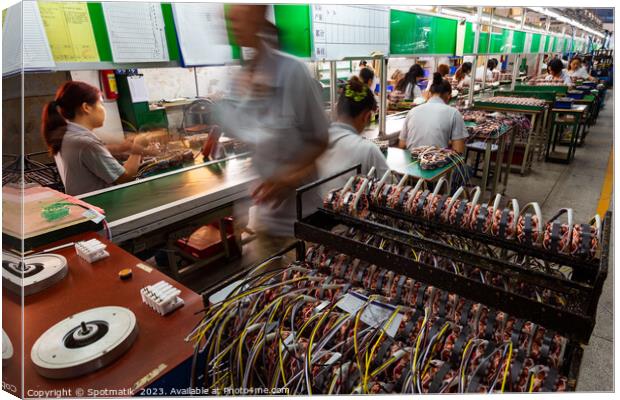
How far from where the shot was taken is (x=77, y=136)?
1.79m

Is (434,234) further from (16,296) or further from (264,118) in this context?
(16,296)

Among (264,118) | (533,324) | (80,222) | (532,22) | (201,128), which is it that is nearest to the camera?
(533,324)

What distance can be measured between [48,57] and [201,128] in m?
1.84

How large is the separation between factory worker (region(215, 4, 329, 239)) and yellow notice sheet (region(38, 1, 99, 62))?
583 millimetres

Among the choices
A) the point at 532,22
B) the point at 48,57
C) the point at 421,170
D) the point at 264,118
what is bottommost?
the point at 421,170

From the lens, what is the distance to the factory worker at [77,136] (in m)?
1.80

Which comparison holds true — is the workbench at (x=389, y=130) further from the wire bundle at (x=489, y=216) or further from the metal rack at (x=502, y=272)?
the metal rack at (x=502, y=272)

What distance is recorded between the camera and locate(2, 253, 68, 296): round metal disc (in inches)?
40.2

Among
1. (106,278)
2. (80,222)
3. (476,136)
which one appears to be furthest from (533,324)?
(476,136)

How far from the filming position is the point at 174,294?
983mm

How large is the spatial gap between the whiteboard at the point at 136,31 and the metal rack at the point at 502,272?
1.20 m

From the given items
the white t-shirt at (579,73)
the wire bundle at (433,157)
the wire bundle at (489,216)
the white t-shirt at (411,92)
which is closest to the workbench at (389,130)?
the wire bundle at (433,157)

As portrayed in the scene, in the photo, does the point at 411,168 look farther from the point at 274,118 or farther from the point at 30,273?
the point at 30,273

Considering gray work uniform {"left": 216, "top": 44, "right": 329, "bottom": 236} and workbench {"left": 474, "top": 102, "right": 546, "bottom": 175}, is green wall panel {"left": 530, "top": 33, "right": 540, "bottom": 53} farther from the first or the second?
gray work uniform {"left": 216, "top": 44, "right": 329, "bottom": 236}
